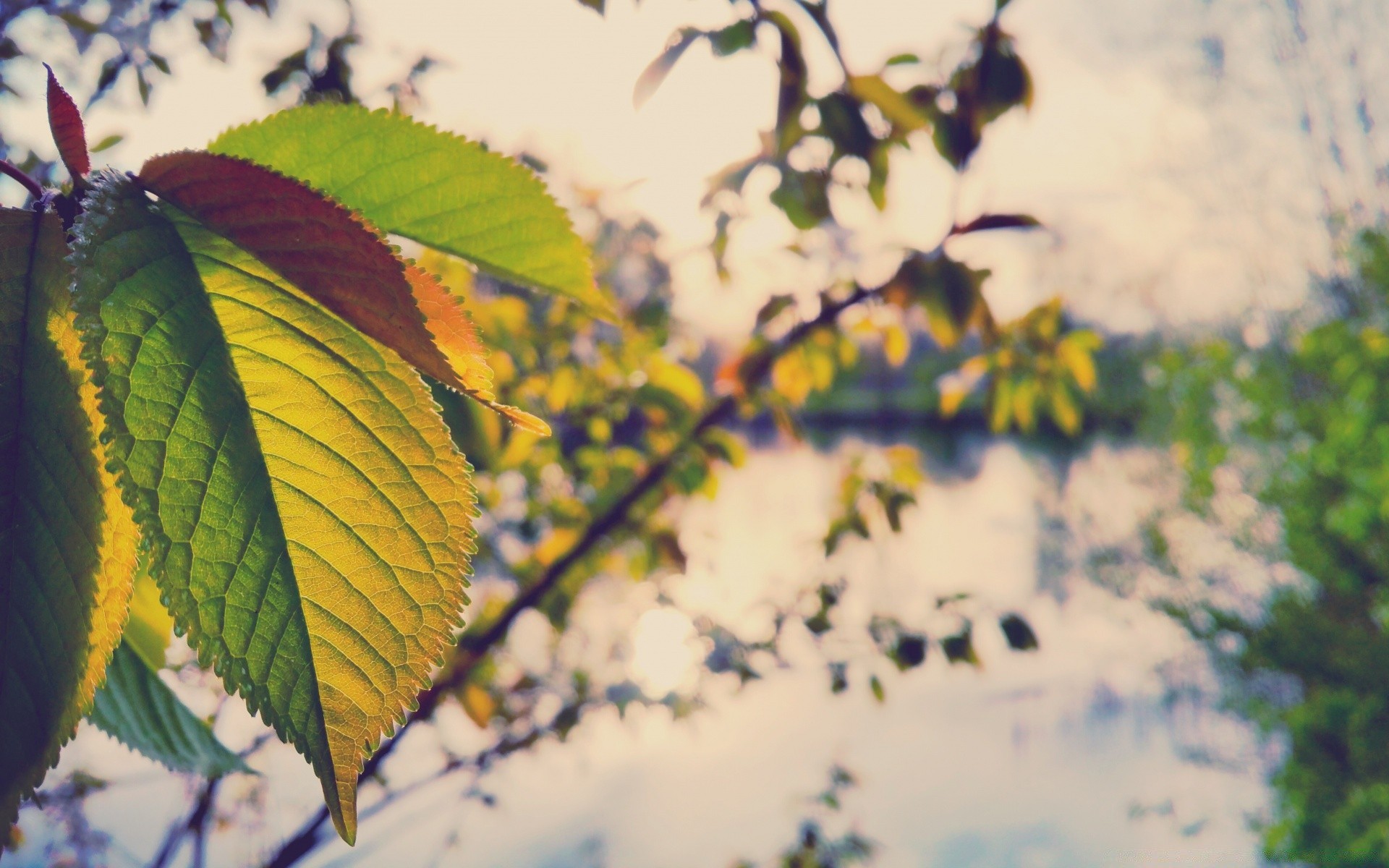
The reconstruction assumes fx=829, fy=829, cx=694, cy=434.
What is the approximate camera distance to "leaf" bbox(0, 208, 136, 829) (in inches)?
6.1

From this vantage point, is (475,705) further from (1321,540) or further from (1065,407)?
(1321,540)

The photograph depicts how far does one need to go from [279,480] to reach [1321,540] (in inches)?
166

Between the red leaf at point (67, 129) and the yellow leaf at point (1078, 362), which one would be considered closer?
the red leaf at point (67, 129)

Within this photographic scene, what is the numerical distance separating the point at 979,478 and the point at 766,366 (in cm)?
731

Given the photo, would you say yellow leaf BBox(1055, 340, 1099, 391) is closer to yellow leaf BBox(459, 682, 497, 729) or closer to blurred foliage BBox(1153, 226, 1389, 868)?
yellow leaf BBox(459, 682, 497, 729)

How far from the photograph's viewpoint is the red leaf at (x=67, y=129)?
19 centimetres

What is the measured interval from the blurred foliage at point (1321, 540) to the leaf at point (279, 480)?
9.47ft

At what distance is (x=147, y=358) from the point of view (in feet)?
0.52

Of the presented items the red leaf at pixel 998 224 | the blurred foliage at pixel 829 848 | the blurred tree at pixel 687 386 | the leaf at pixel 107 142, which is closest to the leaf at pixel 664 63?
the blurred tree at pixel 687 386

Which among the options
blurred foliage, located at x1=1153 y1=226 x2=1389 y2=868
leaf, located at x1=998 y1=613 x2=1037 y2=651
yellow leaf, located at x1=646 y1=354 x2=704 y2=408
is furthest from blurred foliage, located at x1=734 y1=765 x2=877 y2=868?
blurred foliage, located at x1=1153 y1=226 x2=1389 y2=868

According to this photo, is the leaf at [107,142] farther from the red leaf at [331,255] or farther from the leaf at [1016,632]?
the leaf at [1016,632]

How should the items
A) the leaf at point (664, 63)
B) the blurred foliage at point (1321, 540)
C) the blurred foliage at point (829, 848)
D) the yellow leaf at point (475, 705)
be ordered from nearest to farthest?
the leaf at point (664, 63) → the yellow leaf at point (475, 705) → the blurred foliage at point (829, 848) → the blurred foliage at point (1321, 540)

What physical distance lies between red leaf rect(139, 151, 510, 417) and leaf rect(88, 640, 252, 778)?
0.17 metres

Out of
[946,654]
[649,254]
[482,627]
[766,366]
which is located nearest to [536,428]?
[766,366]
